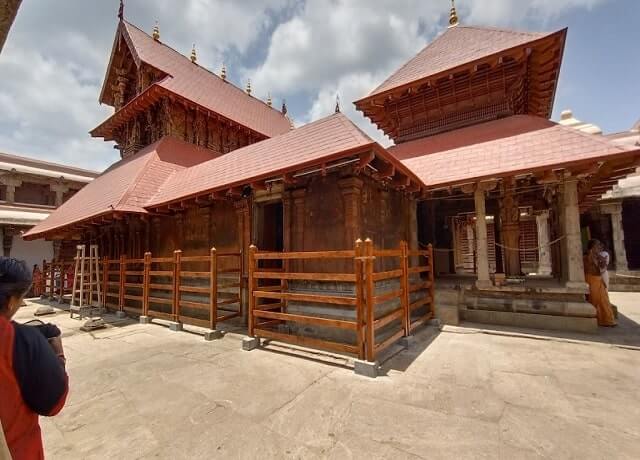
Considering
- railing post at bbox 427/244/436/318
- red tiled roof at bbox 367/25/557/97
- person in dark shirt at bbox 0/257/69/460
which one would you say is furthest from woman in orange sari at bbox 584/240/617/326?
person in dark shirt at bbox 0/257/69/460

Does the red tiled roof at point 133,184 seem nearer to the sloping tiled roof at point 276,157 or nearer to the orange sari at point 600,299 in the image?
the sloping tiled roof at point 276,157

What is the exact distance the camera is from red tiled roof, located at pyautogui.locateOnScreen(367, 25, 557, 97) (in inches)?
332

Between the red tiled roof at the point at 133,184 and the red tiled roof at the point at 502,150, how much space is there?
26.1 feet

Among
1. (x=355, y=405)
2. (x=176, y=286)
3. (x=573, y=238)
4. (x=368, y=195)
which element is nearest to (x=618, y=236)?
(x=573, y=238)

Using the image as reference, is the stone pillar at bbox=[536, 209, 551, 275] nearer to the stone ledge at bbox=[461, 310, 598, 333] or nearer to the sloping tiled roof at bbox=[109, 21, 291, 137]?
the stone ledge at bbox=[461, 310, 598, 333]

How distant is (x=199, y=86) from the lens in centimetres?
1384

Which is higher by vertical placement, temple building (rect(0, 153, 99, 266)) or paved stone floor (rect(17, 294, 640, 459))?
temple building (rect(0, 153, 99, 266))

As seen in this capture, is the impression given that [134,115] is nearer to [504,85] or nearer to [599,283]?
[504,85]

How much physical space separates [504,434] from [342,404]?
152 cm

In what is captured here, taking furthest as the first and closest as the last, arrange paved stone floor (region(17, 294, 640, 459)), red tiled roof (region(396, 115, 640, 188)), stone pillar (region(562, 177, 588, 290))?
stone pillar (region(562, 177, 588, 290))
red tiled roof (region(396, 115, 640, 188))
paved stone floor (region(17, 294, 640, 459))

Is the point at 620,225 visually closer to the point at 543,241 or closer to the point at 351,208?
the point at 543,241

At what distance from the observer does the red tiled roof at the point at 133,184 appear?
8898 mm

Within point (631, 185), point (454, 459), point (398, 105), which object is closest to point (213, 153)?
point (398, 105)

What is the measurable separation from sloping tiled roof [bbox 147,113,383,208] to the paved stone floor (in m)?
3.35
